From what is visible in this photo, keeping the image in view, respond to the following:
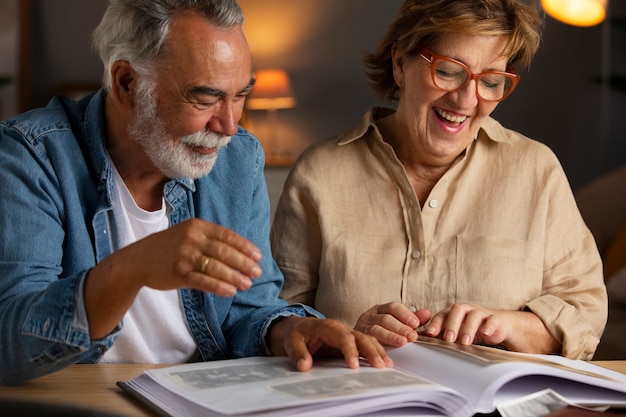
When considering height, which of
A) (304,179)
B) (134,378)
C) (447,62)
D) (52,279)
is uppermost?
(447,62)

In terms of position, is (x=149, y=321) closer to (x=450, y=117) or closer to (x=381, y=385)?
(x=381, y=385)

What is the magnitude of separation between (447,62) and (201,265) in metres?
0.94

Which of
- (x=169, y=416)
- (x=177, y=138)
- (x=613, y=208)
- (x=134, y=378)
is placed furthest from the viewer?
(x=613, y=208)

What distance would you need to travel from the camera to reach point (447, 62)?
1724mm

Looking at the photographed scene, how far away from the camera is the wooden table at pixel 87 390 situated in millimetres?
1004

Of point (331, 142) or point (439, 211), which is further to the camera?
point (331, 142)

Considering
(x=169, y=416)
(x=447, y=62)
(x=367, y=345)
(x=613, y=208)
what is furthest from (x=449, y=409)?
(x=613, y=208)

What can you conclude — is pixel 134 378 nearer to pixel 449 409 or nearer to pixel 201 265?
pixel 201 265

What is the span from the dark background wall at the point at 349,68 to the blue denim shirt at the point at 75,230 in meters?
3.93

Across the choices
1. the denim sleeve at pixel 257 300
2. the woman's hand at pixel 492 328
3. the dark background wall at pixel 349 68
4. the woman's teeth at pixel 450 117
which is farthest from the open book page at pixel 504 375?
the dark background wall at pixel 349 68

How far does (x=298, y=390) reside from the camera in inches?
38.2

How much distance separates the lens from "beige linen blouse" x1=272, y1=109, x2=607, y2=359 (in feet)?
5.67

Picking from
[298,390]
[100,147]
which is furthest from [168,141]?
[298,390]

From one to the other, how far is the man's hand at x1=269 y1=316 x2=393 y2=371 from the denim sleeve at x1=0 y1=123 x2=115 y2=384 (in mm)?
260
